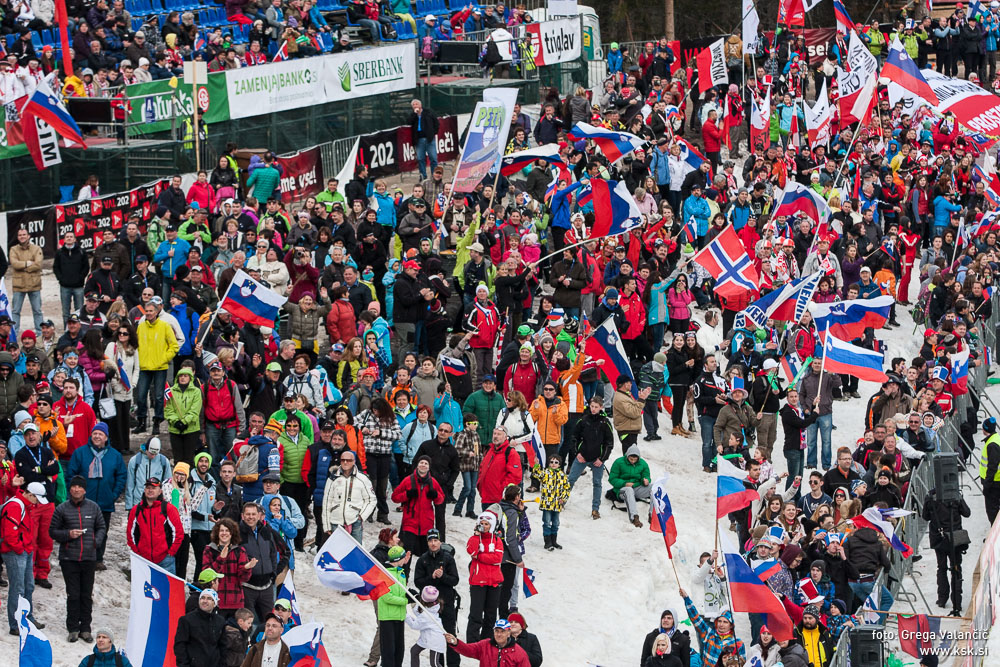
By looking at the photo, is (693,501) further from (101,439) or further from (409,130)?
(409,130)

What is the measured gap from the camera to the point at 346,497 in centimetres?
1775

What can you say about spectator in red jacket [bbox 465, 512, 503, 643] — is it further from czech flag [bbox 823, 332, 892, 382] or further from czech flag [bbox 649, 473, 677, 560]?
czech flag [bbox 823, 332, 892, 382]

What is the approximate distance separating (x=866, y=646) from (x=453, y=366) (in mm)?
6170

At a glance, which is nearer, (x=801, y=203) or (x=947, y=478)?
(x=947, y=478)

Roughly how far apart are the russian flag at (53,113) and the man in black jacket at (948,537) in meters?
13.3

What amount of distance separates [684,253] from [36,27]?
39.1 ft

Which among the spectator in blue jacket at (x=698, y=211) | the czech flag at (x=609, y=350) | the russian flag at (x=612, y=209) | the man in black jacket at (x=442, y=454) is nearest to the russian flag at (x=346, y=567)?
the man in black jacket at (x=442, y=454)

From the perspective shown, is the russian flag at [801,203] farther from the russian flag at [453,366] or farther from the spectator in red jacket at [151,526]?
the spectator in red jacket at [151,526]

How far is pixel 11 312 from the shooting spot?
22.6 m

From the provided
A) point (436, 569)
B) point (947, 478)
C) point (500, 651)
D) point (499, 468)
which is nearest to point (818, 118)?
point (947, 478)

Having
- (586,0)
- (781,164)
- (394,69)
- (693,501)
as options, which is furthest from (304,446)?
(586,0)

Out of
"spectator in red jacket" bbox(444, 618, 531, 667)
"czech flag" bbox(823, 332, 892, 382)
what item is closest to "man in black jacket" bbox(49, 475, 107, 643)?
"spectator in red jacket" bbox(444, 618, 531, 667)

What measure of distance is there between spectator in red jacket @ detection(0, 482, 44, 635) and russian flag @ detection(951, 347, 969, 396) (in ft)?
39.5

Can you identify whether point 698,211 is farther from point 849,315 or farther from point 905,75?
point 849,315
